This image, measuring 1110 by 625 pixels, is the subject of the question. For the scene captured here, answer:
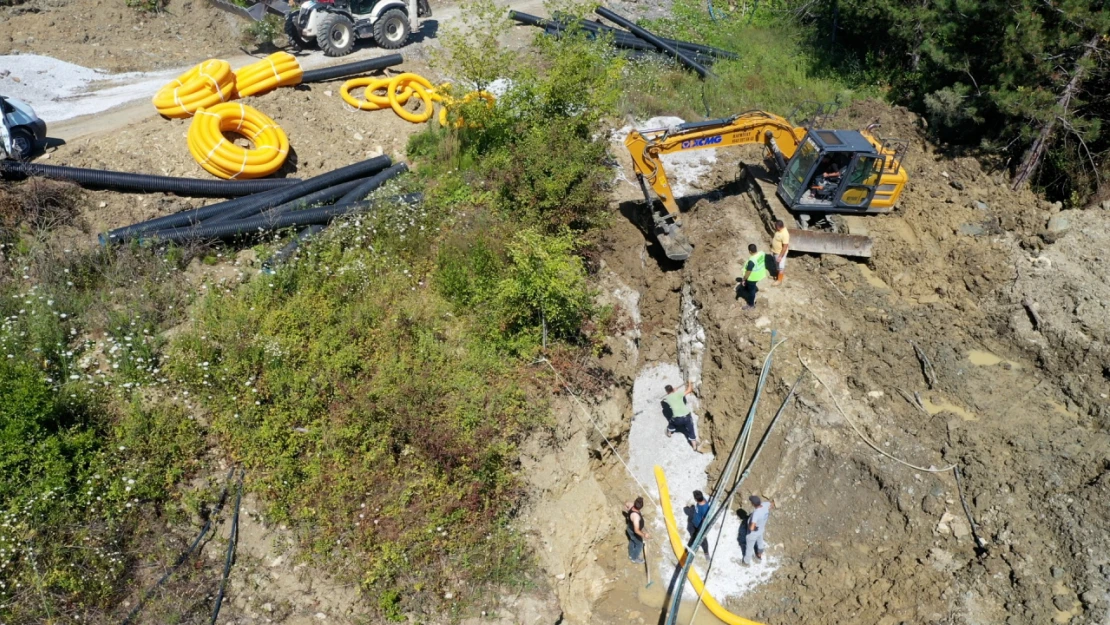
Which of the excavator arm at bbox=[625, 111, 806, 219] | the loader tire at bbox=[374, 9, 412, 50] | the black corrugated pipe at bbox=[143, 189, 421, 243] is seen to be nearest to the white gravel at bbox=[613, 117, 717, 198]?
the excavator arm at bbox=[625, 111, 806, 219]

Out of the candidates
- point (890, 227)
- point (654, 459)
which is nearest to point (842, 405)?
point (654, 459)

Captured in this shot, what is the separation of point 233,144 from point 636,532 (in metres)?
10.5

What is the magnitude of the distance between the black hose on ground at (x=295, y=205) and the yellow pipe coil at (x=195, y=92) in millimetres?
3388

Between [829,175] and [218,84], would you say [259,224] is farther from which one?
[829,175]

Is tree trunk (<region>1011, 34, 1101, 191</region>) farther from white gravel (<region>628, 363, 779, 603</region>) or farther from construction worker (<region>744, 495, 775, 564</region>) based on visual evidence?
construction worker (<region>744, 495, 775, 564</region>)

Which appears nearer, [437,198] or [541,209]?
[541,209]

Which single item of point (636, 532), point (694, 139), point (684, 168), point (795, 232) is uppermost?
point (694, 139)

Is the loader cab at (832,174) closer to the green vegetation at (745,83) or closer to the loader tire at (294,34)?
the green vegetation at (745,83)

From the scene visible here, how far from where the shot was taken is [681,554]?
9.98 m

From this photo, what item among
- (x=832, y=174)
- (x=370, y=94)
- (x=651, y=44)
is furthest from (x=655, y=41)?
(x=832, y=174)

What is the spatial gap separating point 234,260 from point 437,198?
144 inches

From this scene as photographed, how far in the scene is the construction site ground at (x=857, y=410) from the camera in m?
8.79

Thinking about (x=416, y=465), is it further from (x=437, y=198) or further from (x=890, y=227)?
(x=890, y=227)

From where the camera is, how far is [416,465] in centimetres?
941
